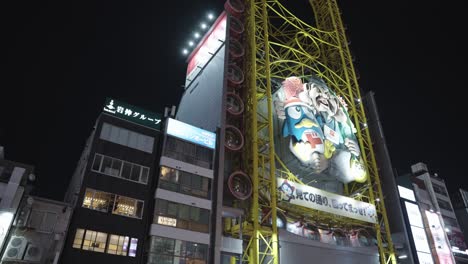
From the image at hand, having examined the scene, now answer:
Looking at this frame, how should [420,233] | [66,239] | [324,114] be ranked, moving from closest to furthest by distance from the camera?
1. [66,239]
2. [324,114]
3. [420,233]

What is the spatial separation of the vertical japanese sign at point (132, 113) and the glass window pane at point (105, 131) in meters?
1.46

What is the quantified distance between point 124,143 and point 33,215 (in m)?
9.12

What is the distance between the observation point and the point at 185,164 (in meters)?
35.2

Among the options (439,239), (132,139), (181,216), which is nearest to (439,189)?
(439,239)

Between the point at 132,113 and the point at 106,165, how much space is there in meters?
6.04

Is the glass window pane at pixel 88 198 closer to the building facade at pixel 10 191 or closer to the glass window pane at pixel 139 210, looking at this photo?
the glass window pane at pixel 139 210

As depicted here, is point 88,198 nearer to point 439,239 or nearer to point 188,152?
point 188,152

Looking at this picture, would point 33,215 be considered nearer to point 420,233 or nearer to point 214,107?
point 214,107

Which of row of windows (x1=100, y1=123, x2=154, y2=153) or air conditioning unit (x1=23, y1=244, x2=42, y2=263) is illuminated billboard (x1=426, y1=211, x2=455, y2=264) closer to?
row of windows (x1=100, y1=123, x2=154, y2=153)

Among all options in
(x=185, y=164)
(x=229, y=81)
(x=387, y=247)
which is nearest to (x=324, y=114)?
(x=229, y=81)

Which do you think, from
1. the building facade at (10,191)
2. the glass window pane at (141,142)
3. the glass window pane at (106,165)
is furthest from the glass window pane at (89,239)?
the glass window pane at (141,142)

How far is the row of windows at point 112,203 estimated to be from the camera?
29.7 m

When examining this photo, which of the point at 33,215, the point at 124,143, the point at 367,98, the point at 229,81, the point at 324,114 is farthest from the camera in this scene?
the point at 367,98

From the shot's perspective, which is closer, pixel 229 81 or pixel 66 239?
pixel 66 239
